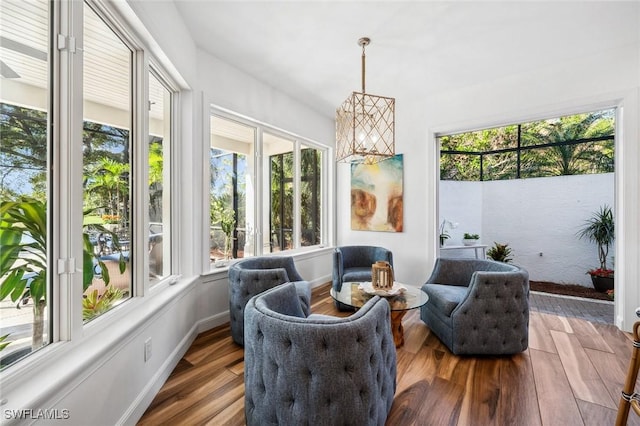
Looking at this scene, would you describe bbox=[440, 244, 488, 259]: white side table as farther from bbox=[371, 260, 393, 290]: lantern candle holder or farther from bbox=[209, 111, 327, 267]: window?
bbox=[371, 260, 393, 290]: lantern candle holder

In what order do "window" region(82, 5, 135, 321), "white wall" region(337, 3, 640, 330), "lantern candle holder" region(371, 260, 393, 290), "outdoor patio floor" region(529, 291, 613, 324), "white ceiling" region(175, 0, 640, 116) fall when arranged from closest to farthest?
"window" region(82, 5, 135, 321), "white ceiling" region(175, 0, 640, 116), "lantern candle holder" region(371, 260, 393, 290), "white wall" region(337, 3, 640, 330), "outdoor patio floor" region(529, 291, 613, 324)

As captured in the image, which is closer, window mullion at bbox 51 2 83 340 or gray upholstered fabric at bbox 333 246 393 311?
window mullion at bbox 51 2 83 340

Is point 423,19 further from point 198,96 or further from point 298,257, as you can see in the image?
point 298,257

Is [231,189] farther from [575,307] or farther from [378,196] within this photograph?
[575,307]

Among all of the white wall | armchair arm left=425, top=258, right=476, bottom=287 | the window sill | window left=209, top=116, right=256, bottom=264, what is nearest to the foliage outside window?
the white wall

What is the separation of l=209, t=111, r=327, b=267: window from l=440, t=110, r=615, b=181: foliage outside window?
9.79ft

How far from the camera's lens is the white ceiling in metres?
2.25

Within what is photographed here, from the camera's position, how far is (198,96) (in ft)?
9.20

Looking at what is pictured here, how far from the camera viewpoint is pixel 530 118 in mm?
3275

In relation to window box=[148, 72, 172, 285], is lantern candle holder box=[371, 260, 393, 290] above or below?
below

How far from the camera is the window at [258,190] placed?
318 centimetres

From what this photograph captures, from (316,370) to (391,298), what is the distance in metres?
1.46

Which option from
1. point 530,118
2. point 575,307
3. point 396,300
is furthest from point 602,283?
point 396,300

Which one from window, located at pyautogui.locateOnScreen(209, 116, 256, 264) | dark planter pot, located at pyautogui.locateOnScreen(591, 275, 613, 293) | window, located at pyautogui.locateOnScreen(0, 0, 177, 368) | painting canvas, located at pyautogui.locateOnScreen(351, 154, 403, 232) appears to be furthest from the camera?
dark planter pot, located at pyautogui.locateOnScreen(591, 275, 613, 293)
